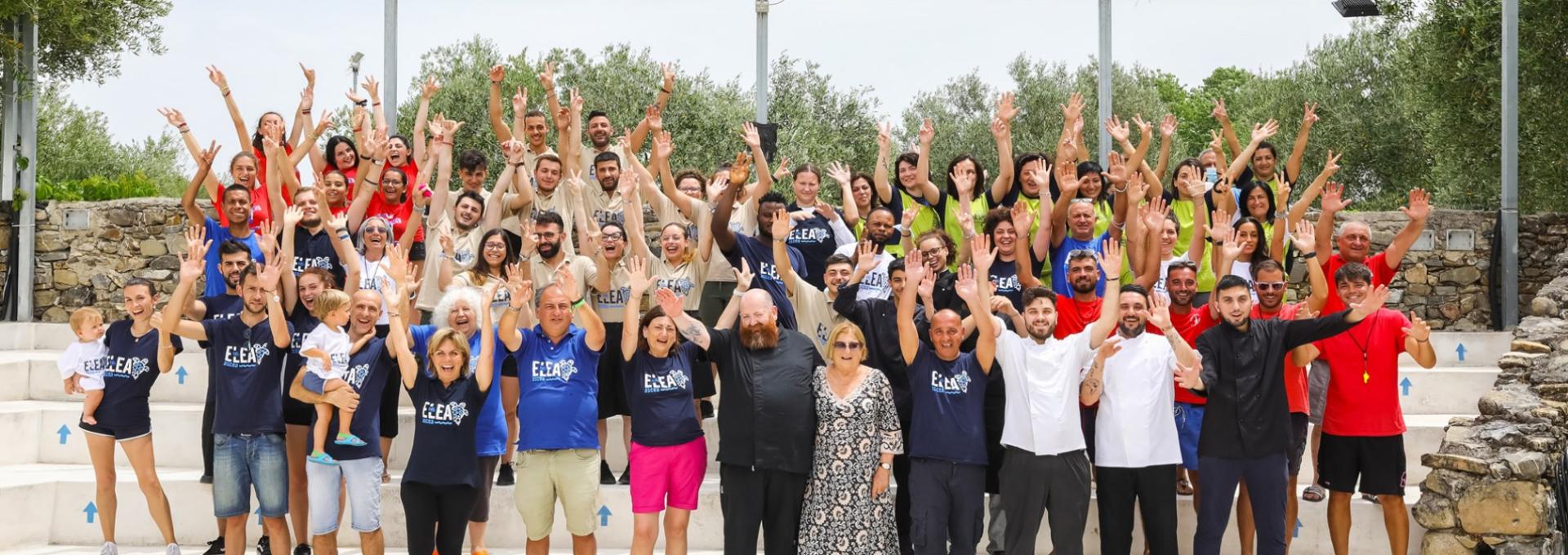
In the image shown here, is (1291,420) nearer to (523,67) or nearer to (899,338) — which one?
(899,338)

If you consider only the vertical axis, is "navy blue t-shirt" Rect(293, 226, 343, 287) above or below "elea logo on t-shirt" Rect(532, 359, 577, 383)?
above

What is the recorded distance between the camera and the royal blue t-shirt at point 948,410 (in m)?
6.13

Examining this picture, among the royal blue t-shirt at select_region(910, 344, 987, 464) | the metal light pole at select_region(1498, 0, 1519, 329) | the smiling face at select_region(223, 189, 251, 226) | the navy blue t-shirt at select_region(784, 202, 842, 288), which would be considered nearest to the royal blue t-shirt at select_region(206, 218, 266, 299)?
the smiling face at select_region(223, 189, 251, 226)

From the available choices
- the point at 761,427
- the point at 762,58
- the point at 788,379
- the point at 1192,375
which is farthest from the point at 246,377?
the point at 762,58

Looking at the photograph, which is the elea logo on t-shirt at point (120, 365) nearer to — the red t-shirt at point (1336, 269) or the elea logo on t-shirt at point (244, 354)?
the elea logo on t-shirt at point (244, 354)

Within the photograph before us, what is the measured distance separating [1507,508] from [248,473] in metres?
6.60

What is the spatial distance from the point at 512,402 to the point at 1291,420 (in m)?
4.20

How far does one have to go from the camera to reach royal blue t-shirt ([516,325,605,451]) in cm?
620

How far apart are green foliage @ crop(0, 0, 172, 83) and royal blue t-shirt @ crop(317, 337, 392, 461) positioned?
31.5 feet

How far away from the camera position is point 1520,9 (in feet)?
Answer: 36.6

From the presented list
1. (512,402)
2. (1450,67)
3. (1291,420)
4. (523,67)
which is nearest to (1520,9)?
(1450,67)

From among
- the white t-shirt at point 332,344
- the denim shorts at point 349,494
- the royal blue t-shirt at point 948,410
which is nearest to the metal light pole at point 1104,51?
the royal blue t-shirt at point 948,410

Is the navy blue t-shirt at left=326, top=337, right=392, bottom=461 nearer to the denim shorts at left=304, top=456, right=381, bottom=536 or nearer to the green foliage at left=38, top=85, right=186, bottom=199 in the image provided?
the denim shorts at left=304, top=456, right=381, bottom=536

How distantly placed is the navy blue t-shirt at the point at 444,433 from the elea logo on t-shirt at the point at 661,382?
0.81 meters
